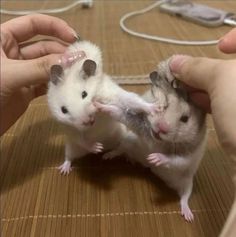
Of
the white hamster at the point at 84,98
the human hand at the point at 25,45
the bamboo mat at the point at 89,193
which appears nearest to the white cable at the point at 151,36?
the bamboo mat at the point at 89,193

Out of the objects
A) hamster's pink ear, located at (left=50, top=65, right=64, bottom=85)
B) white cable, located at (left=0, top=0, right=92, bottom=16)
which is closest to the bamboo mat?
hamster's pink ear, located at (left=50, top=65, right=64, bottom=85)

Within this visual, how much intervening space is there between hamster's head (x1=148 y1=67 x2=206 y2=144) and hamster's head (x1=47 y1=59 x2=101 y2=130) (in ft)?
0.52

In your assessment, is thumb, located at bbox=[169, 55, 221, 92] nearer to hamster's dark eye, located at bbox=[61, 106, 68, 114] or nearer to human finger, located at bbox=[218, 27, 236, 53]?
human finger, located at bbox=[218, 27, 236, 53]

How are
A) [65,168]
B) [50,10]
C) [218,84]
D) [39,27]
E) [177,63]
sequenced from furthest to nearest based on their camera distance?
[50,10] → [39,27] → [65,168] → [177,63] → [218,84]

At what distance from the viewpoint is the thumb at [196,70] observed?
871mm

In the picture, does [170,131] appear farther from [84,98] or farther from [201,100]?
[84,98]

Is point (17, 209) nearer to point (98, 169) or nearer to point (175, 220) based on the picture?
point (98, 169)

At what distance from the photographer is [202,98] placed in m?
1.01

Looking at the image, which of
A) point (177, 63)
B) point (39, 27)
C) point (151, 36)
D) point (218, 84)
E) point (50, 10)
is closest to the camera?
point (218, 84)

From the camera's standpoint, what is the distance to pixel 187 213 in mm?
1038

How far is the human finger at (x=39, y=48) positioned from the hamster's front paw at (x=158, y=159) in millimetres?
524

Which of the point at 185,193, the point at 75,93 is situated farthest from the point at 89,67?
the point at 185,193

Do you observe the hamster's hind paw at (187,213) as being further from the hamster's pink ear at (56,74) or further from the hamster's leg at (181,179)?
the hamster's pink ear at (56,74)

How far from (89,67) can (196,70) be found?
29 centimetres
